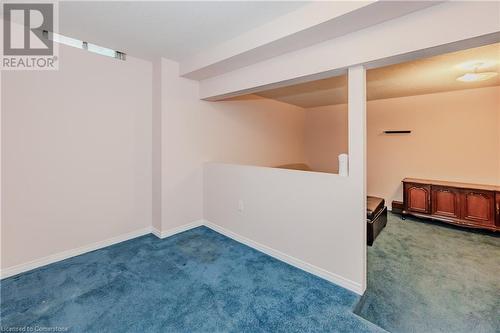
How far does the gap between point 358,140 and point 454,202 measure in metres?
3.06

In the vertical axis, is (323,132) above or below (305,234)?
above

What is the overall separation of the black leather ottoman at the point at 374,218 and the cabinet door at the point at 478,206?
47.7 inches

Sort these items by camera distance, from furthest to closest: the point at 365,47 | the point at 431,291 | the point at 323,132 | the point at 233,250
A: the point at 323,132 < the point at 233,250 < the point at 431,291 < the point at 365,47

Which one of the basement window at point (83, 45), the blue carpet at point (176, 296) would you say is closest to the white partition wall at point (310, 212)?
the blue carpet at point (176, 296)

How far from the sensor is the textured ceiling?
97.1 inches

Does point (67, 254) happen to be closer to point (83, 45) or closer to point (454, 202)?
point (83, 45)

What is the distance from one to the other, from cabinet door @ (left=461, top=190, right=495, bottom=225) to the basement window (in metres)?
5.54

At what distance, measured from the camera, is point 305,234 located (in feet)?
7.65

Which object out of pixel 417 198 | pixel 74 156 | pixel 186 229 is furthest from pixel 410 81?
pixel 74 156

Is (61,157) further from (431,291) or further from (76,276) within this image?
(431,291)

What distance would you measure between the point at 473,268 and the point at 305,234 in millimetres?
1909

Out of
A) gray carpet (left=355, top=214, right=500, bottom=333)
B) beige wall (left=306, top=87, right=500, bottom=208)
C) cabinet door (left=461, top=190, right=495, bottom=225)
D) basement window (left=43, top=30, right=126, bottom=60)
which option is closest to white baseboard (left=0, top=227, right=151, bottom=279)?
basement window (left=43, top=30, right=126, bottom=60)

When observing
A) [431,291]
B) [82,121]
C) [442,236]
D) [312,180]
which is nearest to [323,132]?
[442,236]

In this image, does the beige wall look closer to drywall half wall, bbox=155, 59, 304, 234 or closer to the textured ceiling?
the textured ceiling
